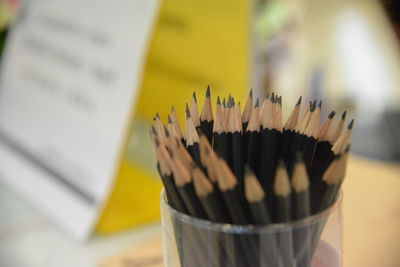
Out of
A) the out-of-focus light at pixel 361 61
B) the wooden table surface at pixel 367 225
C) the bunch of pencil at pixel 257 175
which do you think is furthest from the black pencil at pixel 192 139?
the out-of-focus light at pixel 361 61

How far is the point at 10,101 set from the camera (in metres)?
0.62

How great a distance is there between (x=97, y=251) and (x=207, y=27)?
0.23 metres

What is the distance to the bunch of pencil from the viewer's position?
18 cm

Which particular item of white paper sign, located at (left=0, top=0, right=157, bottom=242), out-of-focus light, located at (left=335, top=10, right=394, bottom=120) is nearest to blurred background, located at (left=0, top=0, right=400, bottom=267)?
white paper sign, located at (left=0, top=0, right=157, bottom=242)

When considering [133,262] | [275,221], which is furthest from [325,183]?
[133,262]

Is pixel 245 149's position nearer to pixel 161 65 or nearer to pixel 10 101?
pixel 161 65

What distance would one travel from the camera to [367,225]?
1.40ft

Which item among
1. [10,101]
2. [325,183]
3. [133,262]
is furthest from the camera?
[10,101]

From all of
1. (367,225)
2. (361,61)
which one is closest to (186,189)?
(367,225)

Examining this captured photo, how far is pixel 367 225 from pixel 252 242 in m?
0.27

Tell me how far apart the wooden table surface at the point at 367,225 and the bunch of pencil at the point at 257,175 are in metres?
0.14

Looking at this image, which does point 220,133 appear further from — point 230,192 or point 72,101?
Result: point 72,101

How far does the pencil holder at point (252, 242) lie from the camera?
0.62ft

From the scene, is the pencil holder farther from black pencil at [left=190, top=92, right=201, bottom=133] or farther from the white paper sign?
the white paper sign
